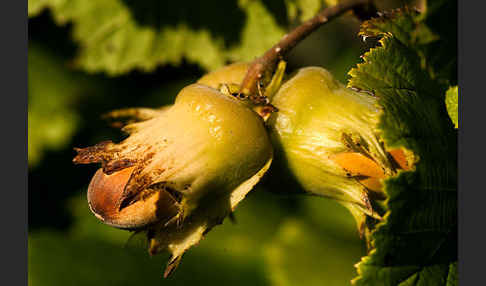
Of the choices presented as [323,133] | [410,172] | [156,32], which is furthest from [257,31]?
[410,172]

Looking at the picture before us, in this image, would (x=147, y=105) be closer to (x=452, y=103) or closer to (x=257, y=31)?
(x=257, y=31)

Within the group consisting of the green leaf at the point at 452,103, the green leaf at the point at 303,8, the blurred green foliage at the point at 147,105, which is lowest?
the blurred green foliage at the point at 147,105

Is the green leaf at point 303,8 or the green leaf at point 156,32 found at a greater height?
the green leaf at point 303,8

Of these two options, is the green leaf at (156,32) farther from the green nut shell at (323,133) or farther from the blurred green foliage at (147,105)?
the green nut shell at (323,133)

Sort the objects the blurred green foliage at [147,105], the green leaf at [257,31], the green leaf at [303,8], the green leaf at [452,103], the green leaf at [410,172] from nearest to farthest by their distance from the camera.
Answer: the green leaf at [410,172], the green leaf at [452,103], the green leaf at [303,8], the green leaf at [257,31], the blurred green foliage at [147,105]

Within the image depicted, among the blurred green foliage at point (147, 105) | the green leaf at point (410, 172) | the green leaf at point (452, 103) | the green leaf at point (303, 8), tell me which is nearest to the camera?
the green leaf at point (410, 172)

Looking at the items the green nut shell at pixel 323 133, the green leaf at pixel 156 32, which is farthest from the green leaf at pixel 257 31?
the green nut shell at pixel 323 133

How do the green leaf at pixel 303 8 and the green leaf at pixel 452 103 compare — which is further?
the green leaf at pixel 303 8
